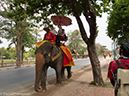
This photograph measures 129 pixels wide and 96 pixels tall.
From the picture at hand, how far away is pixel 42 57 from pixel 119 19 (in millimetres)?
10944

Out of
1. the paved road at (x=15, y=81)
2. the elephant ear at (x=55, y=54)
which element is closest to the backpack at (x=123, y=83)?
the elephant ear at (x=55, y=54)

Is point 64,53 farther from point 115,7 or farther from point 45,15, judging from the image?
point 115,7

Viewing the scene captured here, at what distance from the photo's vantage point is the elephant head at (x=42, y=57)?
4.28 metres

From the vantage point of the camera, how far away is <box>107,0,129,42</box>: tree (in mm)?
11703

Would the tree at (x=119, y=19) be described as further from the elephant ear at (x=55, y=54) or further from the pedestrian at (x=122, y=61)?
the pedestrian at (x=122, y=61)

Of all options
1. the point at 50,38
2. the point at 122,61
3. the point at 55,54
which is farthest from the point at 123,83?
the point at 50,38

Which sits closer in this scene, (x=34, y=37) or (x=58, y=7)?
(x=58, y=7)

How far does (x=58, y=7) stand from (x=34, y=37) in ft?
63.1

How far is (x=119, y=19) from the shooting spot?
1255 cm

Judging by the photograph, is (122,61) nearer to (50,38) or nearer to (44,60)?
(44,60)

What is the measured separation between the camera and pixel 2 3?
1645cm

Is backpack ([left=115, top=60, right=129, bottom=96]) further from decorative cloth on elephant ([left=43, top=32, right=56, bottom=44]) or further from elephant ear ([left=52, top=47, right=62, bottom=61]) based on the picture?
decorative cloth on elephant ([left=43, top=32, right=56, bottom=44])

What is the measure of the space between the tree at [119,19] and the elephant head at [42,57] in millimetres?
9238

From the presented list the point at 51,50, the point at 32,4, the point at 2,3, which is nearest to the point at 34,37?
the point at 2,3
